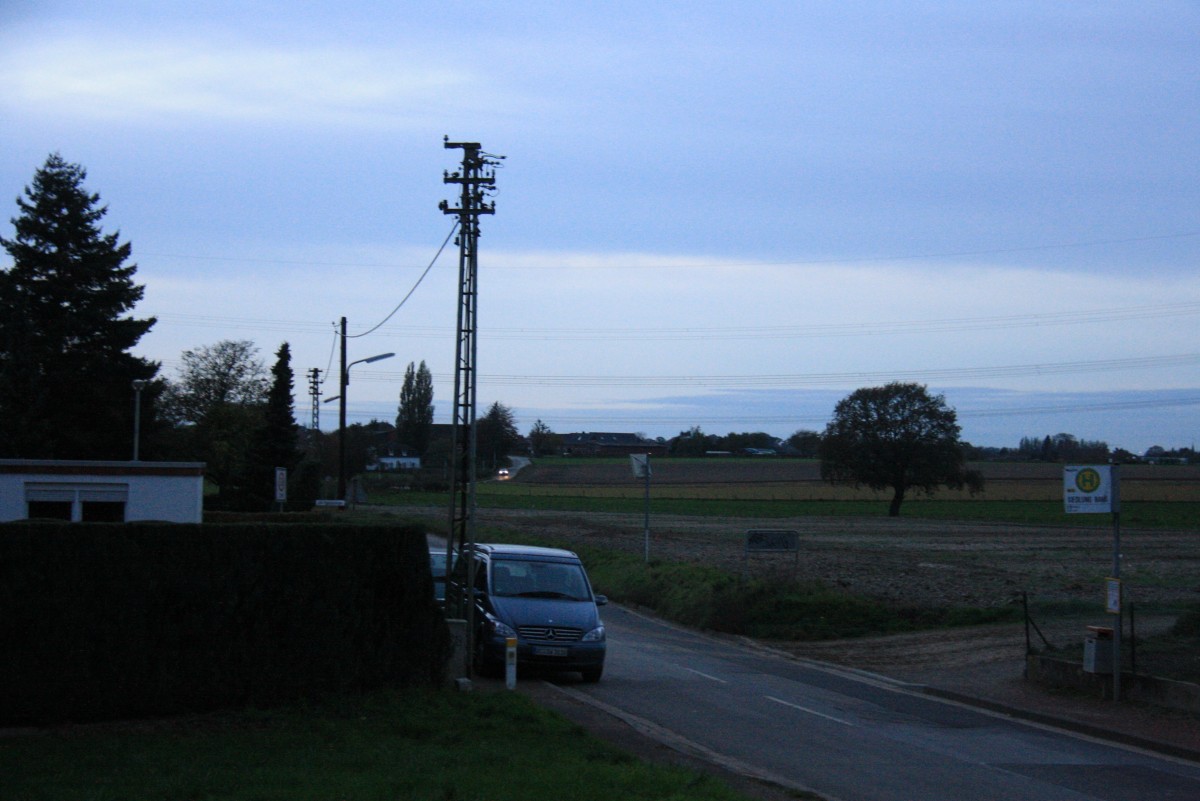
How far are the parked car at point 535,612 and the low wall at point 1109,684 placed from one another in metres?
7.11

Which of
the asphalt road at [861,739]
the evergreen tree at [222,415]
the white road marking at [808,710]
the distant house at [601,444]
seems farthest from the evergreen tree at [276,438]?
the distant house at [601,444]

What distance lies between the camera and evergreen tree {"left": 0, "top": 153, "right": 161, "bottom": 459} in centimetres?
5216

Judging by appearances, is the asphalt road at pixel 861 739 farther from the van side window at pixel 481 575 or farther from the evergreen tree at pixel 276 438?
the evergreen tree at pixel 276 438

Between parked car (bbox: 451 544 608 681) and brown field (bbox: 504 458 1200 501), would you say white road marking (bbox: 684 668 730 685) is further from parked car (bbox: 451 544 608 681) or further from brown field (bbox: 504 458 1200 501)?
brown field (bbox: 504 458 1200 501)

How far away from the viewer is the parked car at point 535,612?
17.0 meters

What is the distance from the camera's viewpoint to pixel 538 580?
18484 millimetres

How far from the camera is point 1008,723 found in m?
15.8

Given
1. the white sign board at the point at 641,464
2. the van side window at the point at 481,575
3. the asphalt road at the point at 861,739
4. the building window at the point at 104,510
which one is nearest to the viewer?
the asphalt road at the point at 861,739

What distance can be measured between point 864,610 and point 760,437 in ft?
425

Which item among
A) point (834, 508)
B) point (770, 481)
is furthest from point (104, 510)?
point (770, 481)

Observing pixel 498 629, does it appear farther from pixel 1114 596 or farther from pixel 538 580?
pixel 1114 596

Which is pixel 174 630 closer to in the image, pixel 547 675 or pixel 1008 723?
pixel 547 675

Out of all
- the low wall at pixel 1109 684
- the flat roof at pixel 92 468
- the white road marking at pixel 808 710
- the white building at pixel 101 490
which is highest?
the flat roof at pixel 92 468

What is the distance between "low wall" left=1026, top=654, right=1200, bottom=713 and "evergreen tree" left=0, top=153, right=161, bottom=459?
1747 inches
